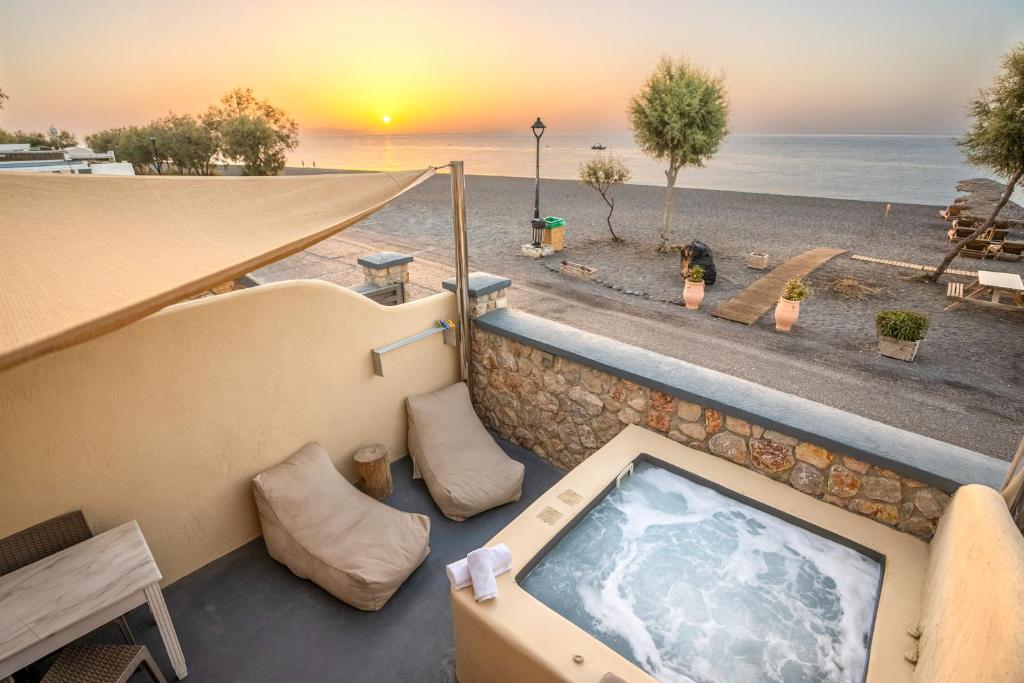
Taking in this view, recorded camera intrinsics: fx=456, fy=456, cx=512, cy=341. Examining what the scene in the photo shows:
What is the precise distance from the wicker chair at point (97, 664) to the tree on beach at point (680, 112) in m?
15.5

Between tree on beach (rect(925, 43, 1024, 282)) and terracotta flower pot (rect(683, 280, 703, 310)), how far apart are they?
292 inches

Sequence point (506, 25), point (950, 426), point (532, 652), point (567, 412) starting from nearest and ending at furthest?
point (532, 652) < point (567, 412) < point (950, 426) < point (506, 25)

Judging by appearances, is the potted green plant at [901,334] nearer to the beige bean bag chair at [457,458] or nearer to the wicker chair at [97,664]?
the beige bean bag chair at [457,458]

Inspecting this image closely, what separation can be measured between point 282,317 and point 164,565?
2136 millimetres

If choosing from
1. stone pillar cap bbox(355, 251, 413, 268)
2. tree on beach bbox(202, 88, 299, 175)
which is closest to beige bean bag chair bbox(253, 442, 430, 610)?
stone pillar cap bbox(355, 251, 413, 268)

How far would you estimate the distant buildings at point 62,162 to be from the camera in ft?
42.6

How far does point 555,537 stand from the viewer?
333cm

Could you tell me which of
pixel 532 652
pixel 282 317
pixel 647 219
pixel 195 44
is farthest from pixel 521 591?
pixel 195 44

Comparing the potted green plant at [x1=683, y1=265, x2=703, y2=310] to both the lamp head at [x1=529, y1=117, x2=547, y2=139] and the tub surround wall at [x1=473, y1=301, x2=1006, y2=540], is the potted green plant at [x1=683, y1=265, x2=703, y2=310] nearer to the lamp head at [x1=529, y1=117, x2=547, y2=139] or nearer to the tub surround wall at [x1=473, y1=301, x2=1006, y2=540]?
the tub surround wall at [x1=473, y1=301, x2=1006, y2=540]

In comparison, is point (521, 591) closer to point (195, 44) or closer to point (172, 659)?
point (172, 659)

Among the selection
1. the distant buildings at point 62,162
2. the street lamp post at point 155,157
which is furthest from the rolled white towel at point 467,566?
the street lamp post at point 155,157

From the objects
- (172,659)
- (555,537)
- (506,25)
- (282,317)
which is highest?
(506,25)

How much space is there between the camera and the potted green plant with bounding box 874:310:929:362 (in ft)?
25.1

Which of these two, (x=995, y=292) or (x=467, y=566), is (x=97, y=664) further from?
(x=995, y=292)
